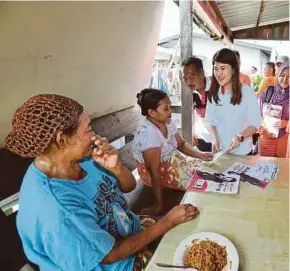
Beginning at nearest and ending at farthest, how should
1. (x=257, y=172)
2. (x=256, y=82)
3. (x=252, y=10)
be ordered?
(x=257, y=172) → (x=252, y=10) → (x=256, y=82)

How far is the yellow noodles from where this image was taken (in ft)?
3.18

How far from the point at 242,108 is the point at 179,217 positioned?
124 cm

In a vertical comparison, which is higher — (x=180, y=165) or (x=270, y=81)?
(x=270, y=81)

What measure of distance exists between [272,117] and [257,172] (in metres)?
1.94

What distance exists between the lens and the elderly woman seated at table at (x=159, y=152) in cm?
215

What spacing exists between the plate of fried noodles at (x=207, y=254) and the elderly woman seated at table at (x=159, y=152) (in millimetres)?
1068

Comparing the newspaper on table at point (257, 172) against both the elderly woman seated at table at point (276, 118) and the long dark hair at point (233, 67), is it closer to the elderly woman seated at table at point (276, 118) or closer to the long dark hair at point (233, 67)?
the long dark hair at point (233, 67)

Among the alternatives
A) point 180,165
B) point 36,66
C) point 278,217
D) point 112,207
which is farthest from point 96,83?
point 278,217

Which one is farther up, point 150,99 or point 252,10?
point 252,10

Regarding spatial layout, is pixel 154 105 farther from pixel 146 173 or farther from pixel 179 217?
pixel 179 217

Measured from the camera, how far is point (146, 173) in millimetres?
2324

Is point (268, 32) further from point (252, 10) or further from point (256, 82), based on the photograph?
point (252, 10)

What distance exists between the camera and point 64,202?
1047 millimetres

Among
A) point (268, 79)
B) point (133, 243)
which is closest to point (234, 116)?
point (133, 243)
